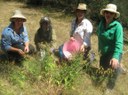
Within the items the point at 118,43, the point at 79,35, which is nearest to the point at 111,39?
the point at 118,43

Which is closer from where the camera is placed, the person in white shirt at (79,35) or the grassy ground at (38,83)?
the grassy ground at (38,83)

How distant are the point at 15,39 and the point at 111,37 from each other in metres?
1.82

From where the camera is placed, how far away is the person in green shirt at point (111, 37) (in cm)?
568

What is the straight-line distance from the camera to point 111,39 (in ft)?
19.8

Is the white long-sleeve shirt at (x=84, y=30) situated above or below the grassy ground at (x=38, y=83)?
above

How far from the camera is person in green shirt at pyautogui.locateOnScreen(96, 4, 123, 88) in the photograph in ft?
18.6

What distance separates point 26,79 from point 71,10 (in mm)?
7991

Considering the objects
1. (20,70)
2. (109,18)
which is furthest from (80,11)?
(20,70)

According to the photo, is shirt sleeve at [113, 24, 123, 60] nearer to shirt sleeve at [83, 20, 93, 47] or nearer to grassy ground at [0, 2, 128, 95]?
grassy ground at [0, 2, 128, 95]

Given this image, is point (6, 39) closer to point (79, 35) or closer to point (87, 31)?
point (79, 35)

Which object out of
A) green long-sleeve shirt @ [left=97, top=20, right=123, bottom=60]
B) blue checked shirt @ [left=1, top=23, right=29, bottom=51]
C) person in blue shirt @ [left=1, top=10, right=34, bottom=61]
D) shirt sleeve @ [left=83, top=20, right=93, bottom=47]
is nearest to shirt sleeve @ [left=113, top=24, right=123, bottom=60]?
green long-sleeve shirt @ [left=97, top=20, right=123, bottom=60]

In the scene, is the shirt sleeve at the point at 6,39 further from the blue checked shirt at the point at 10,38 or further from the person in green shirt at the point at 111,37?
the person in green shirt at the point at 111,37

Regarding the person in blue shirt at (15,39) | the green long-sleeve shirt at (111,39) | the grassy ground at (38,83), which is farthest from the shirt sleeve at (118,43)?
the person in blue shirt at (15,39)

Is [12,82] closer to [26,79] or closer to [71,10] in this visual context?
[26,79]
